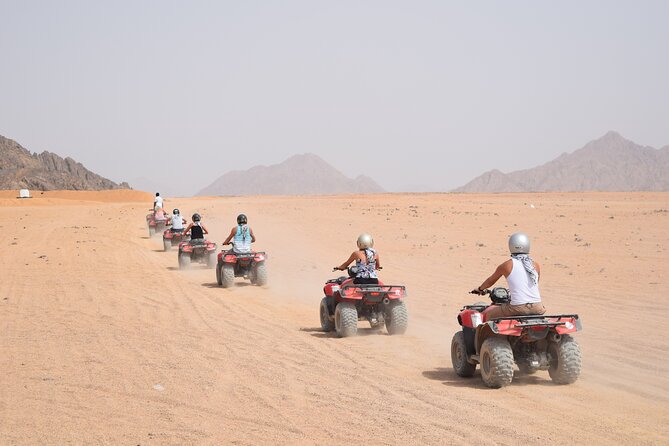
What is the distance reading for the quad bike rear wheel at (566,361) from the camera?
8.36 m

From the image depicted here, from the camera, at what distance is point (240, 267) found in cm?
1853

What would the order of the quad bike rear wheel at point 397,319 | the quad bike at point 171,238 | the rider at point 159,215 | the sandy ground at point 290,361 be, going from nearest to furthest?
the sandy ground at point 290,361 → the quad bike rear wheel at point 397,319 → the quad bike at point 171,238 → the rider at point 159,215

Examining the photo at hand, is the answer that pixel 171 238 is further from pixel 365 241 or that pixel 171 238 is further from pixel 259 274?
pixel 365 241

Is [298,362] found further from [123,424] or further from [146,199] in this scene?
[146,199]

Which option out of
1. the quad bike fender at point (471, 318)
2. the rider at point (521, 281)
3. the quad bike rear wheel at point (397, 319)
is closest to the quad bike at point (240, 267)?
the quad bike rear wheel at point (397, 319)

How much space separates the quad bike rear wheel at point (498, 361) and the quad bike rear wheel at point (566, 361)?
62 cm

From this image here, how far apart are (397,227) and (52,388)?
28.4 meters

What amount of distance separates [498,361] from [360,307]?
13.6 ft

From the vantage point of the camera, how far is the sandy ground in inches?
276

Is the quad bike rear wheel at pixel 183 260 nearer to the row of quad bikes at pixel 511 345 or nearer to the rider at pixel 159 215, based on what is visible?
the rider at pixel 159 215

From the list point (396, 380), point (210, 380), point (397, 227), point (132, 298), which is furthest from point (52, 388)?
point (397, 227)

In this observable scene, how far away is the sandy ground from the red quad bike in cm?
20

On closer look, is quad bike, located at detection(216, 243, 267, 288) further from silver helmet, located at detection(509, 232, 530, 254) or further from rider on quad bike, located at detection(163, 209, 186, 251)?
silver helmet, located at detection(509, 232, 530, 254)

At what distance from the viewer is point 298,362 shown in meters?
9.91
